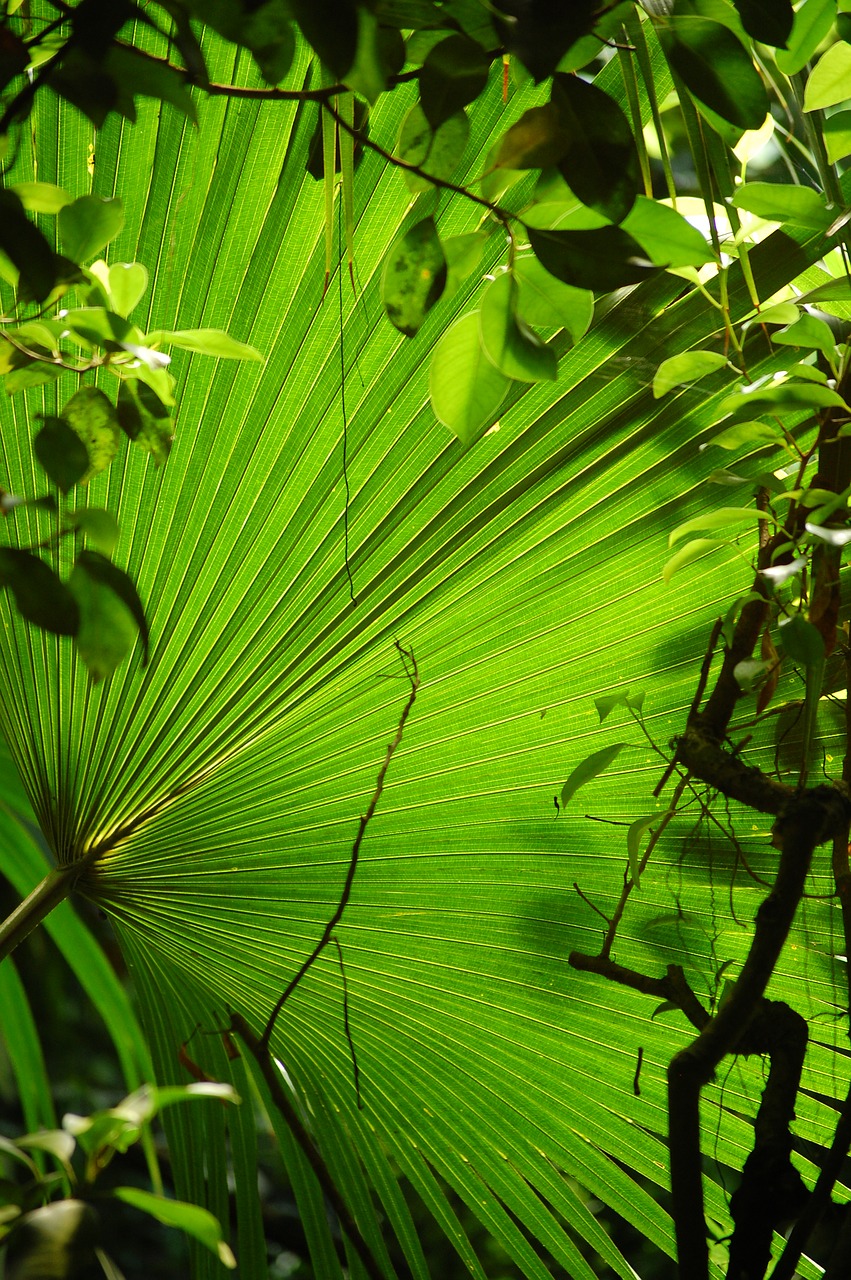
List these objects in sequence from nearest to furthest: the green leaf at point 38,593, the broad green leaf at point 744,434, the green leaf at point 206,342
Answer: the green leaf at point 38,593 → the green leaf at point 206,342 → the broad green leaf at point 744,434

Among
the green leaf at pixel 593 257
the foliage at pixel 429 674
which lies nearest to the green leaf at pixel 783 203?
the foliage at pixel 429 674

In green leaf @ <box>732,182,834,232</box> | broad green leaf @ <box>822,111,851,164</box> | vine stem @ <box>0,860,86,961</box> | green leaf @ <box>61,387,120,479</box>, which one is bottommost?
vine stem @ <box>0,860,86,961</box>

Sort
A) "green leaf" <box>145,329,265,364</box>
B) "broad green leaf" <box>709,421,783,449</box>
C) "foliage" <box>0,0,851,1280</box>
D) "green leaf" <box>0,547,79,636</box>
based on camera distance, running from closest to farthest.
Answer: "green leaf" <box>0,547,79,636</box> < "green leaf" <box>145,329,265,364</box> < "broad green leaf" <box>709,421,783,449</box> < "foliage" <box>0,0,851,1280</box>

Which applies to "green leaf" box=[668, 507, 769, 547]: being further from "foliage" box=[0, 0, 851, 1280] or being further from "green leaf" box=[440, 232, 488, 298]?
"green leaf" box=[440, 232, 488, 298]

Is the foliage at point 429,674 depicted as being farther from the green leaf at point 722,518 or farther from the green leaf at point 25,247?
the green leaf at point 25,247

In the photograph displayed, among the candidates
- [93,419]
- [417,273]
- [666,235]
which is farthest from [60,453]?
[666,235]

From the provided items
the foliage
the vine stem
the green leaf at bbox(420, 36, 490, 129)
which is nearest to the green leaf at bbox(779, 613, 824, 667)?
the foliage
